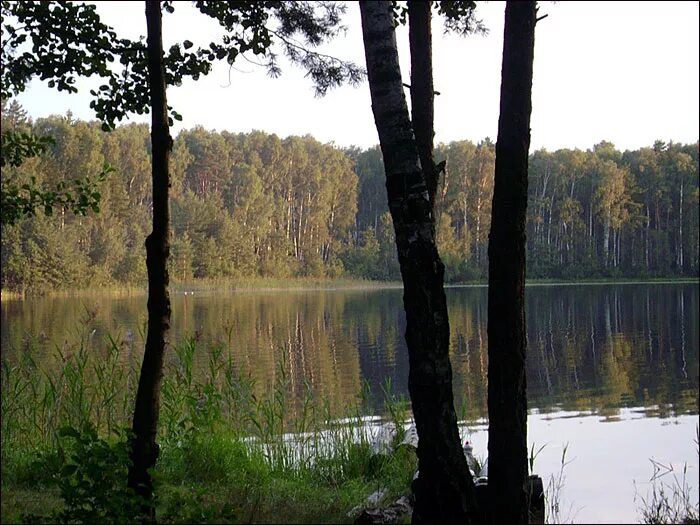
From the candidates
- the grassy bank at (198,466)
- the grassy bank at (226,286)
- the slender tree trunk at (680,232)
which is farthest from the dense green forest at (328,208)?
the grassy bank at (198,466)

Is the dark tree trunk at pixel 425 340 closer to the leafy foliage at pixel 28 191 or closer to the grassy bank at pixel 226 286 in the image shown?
the leafy foliage at pixel 28 191

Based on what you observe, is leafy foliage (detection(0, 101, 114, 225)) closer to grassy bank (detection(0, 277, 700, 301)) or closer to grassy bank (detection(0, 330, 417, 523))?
grassy bank (detection(0, 330, 417, 523))

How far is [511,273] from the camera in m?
3.79

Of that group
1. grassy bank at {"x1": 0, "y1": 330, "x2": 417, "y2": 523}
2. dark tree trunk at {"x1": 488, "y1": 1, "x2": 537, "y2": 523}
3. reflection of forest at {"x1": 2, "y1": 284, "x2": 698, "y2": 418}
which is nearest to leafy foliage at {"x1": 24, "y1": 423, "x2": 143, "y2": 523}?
grassy bank at {"x1": 0, "y1": 330, "x2": 417, "y2": 523}

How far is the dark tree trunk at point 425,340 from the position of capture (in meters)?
3.59

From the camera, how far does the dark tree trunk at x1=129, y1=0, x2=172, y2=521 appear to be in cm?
412

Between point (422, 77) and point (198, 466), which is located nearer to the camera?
point (422, 77)

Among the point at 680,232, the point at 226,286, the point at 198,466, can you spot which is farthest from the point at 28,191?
the point at 680,232

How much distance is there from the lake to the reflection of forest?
0.10 ft

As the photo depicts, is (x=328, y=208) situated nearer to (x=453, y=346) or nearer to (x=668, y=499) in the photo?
(x=453, y=346)

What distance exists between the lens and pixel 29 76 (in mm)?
4738

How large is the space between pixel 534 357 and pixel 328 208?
45.1 metres

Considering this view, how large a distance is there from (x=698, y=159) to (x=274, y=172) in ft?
97.4

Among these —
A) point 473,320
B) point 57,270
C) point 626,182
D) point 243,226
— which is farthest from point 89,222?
point 626,182
